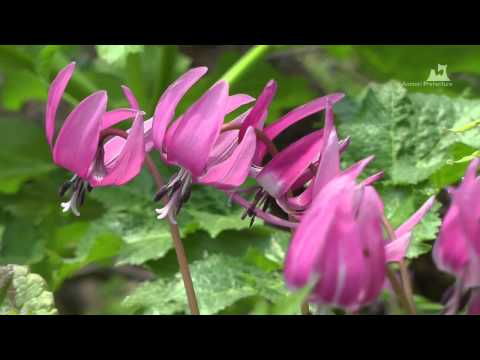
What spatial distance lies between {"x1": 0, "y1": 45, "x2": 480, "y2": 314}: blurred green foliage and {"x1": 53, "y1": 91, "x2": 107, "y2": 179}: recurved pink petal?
139 mm

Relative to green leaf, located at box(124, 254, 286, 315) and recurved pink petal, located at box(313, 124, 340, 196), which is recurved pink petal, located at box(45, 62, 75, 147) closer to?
recurved pink petal, located at box(313, 124, 340, 196)

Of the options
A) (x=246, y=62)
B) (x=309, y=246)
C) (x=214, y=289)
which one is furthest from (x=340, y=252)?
(x=246, y=62)

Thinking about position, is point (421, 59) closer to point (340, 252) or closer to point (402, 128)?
point (402, 128)

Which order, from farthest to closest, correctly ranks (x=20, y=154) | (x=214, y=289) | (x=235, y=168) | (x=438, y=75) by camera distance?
(x=20, y=154) < (x=438, y=75) < (x=214, y=289) < (x=235, y=168)

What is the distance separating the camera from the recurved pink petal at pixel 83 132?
0.73 meters

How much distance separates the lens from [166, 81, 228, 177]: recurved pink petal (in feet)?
2.37

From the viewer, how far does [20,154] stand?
2.24 m

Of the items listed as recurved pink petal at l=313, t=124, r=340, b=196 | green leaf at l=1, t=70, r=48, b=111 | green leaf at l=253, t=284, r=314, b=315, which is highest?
green leaf at l=1, t=70, r=48, b=111

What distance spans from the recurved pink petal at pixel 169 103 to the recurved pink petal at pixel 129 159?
21 mm

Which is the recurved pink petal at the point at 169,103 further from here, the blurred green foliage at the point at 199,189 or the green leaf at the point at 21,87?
the green leaf at the point at 21,87

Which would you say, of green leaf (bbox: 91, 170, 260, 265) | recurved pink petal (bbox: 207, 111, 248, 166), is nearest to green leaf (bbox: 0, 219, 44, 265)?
green leaf (bbox: 91, 170, 260, 265)

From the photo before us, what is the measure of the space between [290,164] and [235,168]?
0.05 metres

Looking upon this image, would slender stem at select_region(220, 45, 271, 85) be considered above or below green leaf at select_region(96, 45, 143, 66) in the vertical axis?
below
